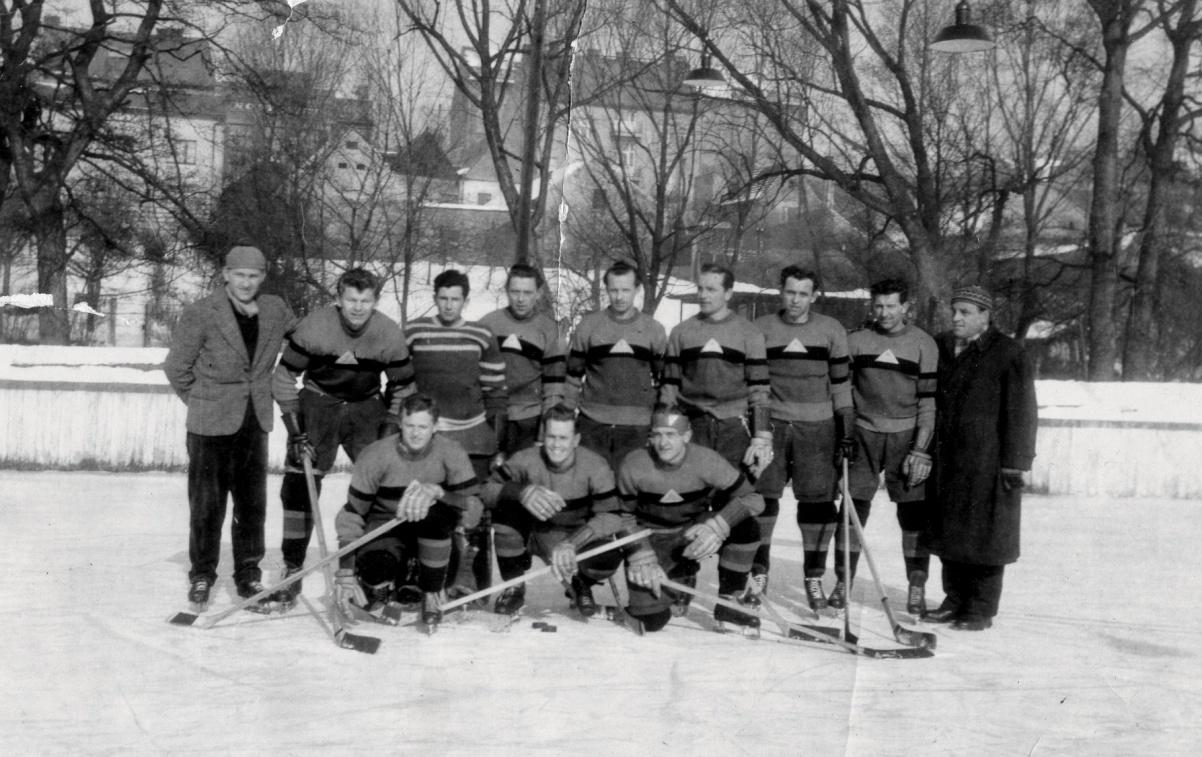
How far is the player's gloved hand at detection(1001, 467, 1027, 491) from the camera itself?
14.6ft

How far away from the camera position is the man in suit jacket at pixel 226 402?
4.27 meters

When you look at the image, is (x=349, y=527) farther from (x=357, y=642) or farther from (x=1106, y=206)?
(x=1106, y=206)

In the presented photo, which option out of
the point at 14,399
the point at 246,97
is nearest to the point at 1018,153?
the point at 246,97

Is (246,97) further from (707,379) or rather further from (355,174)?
(707,379)

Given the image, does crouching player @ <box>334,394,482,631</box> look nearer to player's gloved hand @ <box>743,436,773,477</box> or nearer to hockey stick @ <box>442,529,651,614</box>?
hockey stick @ <box>442,529,651,614</box>

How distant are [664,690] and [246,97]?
4.99 meters

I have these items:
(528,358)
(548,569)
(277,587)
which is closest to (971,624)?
(548,569)

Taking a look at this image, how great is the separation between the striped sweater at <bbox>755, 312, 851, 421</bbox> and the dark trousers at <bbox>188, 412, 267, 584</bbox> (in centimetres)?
188

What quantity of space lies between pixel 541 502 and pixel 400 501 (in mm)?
460

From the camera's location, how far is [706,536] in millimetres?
4090

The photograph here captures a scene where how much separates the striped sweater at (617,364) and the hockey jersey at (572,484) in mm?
361

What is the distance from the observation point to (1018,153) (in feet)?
28.7

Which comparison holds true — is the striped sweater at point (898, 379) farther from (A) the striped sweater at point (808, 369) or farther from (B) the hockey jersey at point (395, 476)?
(B) the hockey jersey at point (395, 476)

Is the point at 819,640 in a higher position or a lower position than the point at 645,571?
lower
